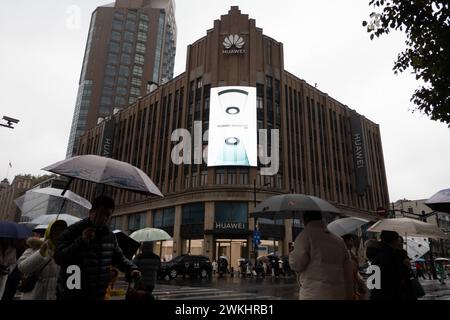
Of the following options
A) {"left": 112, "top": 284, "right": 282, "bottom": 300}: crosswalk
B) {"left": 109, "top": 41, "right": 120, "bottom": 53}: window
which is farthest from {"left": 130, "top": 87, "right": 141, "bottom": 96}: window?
{"left": 112, "top": 284, "right": 282, "bottom": 300}: crosswalk

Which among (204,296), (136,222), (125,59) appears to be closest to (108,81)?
(125,59)

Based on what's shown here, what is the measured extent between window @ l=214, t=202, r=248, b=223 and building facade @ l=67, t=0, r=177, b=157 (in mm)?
61847

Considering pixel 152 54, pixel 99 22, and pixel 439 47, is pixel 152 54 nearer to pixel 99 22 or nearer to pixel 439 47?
pixel 99 22

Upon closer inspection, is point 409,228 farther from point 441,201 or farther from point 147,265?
point 147,265

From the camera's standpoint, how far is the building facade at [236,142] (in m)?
34.5

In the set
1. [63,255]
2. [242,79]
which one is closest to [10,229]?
[63,255]

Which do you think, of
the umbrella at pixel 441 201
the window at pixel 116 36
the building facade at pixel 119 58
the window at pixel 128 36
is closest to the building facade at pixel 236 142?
the umbrella at pixel 441 201

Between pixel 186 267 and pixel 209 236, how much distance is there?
1067 cm

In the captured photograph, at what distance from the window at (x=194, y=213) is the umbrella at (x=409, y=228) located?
2849 centimetres

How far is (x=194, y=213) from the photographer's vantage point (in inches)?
1394

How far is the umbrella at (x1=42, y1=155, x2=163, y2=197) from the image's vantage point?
4.58 meters

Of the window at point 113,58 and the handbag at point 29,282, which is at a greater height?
the window at point 113,58

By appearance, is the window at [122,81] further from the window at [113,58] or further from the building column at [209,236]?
the building column at [209,236]

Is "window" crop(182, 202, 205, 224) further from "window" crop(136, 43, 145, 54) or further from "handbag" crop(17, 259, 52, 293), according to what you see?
"window" crop(136, 43, 145, 54)
